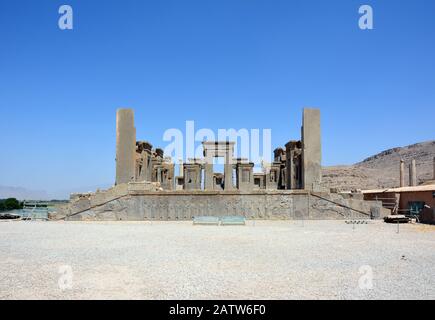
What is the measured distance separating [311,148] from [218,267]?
739 inches

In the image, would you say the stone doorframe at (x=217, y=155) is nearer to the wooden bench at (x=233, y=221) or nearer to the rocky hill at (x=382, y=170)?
the wooden bench at (x=233, y=221)

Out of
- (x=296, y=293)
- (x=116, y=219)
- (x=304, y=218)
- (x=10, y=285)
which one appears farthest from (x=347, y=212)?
(x=10, y=285)

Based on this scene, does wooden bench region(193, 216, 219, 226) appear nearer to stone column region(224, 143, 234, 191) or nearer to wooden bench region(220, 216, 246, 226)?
wooden bench region(220, 216, 246, 226)

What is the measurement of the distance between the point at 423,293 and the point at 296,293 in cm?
190

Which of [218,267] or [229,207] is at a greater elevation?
[229,207]

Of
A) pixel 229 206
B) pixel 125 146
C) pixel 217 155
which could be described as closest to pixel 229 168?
pixel 217 155

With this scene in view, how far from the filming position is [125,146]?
85.7 feet

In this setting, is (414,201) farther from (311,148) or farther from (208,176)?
(208,176)

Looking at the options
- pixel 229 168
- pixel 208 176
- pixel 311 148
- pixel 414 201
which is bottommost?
pixel 414 201

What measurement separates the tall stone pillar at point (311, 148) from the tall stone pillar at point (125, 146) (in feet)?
36.3

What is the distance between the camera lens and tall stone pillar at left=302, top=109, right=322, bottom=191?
83.4 feet

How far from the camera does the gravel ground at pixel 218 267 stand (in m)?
6.06

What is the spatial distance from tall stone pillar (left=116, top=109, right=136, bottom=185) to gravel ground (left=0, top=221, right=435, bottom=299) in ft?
42.4
